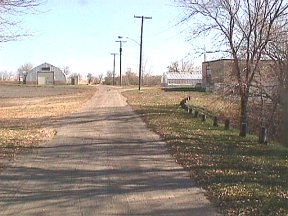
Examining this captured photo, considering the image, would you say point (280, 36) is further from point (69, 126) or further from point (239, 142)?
point (69, 126)

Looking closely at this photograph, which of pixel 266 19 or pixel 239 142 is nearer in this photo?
pixel 239 142

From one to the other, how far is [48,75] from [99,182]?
125 metres

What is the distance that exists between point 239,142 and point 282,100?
7.19 meters

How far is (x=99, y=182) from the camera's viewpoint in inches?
346

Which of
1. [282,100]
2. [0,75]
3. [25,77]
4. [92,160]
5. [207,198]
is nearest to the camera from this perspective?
[207,198]

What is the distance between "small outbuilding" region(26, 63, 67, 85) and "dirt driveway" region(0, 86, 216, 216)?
116349 mm

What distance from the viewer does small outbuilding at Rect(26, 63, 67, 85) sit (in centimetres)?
12850

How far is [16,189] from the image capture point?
27.0 ft

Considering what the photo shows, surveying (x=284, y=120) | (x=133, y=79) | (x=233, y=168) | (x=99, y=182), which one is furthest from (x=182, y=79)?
(x=99, y=182)

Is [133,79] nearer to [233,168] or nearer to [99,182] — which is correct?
[233,168]

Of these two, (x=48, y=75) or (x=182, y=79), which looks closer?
(x=182, y=79)

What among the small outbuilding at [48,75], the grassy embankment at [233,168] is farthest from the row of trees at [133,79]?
the grassy embankment at [233,168]

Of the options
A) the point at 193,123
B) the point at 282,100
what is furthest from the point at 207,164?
the point at 282,100

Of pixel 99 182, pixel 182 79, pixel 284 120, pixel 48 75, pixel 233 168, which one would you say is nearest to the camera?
pixel 99 182
